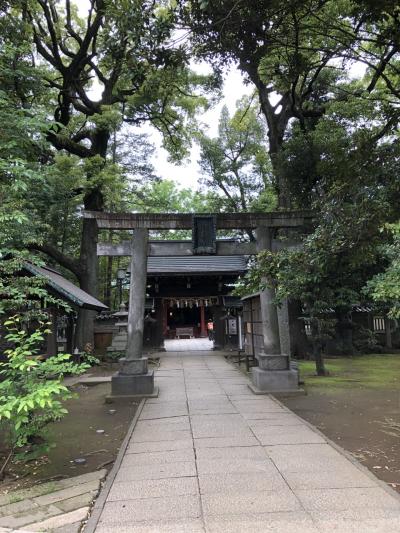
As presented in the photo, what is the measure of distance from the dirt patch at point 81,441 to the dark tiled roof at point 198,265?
40.1 ft

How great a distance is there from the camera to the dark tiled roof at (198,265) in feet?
73.0

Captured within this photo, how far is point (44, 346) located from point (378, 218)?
41.3ft

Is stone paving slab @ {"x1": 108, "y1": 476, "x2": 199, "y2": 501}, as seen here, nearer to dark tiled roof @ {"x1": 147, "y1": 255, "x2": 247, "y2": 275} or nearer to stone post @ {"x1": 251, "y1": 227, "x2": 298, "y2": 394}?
stone post @ {"x1": 251, "y1": 227, "x2": 298, "y2": 394}

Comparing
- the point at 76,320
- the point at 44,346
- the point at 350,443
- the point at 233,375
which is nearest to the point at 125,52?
the point at 350,443

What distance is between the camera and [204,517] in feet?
12.2

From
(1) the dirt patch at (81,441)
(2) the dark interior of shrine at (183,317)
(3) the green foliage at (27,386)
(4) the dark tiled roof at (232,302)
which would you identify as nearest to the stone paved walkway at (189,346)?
(4) the dark tiled roof at (232,302)

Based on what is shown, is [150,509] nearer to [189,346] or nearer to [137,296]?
[137,296]

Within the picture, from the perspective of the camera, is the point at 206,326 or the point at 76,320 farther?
the point at 206,326

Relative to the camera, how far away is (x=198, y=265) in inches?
914

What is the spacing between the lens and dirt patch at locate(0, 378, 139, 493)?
521cm

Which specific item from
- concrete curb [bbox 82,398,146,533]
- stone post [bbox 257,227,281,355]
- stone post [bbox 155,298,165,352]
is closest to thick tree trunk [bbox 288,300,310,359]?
stone post [bbox 257,227,281,355]

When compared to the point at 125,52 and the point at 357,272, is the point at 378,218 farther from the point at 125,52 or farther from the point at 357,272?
the point at 357,272

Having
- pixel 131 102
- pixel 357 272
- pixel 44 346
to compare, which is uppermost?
pixel 131 102

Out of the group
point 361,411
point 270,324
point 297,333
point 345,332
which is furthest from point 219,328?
point 361,411
